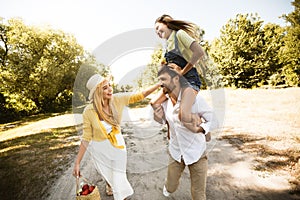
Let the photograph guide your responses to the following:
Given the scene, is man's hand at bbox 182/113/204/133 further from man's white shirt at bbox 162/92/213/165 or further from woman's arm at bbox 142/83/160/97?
woman's arm at bbox 142/83/160/97

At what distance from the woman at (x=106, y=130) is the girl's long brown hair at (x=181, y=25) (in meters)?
0.80

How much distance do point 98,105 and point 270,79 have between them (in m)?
24.4

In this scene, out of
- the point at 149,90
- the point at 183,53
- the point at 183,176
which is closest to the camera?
the point at 183,53

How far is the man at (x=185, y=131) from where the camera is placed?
2.02m

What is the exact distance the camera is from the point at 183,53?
2090mm

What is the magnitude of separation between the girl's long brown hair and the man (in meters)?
0.60

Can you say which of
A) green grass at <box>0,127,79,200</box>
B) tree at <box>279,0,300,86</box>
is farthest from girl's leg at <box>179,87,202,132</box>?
tree at <box>279,0,300,86</box>

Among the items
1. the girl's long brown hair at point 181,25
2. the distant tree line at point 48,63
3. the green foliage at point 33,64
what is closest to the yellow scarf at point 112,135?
the girl's long brown hair at point 181,25

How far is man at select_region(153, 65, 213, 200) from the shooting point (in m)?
2.02

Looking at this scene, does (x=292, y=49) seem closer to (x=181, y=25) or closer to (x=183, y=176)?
(x=183, y=176)

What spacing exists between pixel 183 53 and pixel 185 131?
939mm

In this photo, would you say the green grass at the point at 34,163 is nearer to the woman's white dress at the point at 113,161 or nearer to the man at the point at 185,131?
the woman's white dress at the point at 113,161

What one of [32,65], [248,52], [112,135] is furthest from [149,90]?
[248,52]

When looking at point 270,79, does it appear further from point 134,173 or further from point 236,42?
point 134,173
